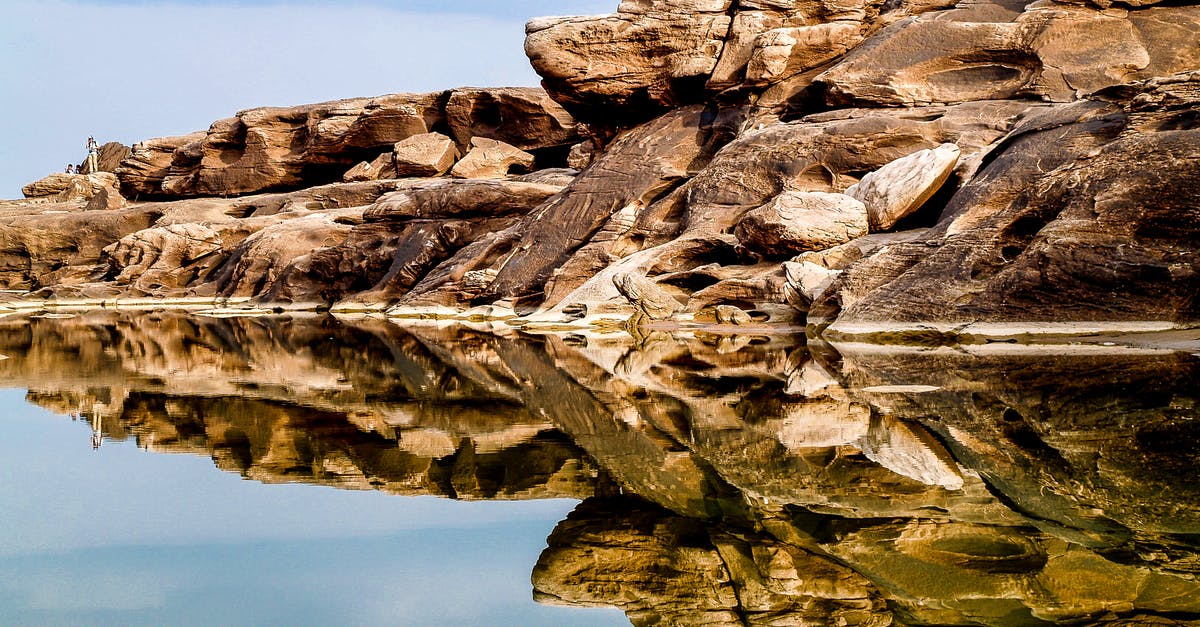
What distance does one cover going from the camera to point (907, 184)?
19.4m

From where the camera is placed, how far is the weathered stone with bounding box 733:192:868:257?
784 inches

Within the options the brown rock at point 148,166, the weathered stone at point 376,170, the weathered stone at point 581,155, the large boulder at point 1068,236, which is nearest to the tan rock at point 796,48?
the large boulder at point 1068,236

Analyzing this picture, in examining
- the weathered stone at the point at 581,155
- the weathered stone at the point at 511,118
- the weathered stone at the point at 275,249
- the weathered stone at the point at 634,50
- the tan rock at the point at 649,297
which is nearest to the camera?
the tan rock at the point at 649,297

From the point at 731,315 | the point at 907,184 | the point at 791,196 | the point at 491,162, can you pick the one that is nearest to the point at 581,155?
the point at 491,162

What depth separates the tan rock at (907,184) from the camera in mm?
19406

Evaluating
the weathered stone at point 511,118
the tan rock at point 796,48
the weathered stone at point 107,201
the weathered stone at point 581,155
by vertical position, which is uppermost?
the tan rock at point 796,48

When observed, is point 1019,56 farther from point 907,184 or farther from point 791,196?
point 791,196

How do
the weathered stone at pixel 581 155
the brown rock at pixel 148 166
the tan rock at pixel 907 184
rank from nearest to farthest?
the tan rock at pixel 907 184 → the weathered stone at pixel 581 155 → the brown rock at pixel 148 166

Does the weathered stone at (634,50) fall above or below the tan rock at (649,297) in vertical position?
above

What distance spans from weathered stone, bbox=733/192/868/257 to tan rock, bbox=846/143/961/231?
30 centimetres

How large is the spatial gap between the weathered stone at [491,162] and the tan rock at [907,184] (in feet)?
73.1

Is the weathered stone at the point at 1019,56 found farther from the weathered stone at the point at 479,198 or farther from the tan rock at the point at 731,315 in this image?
the weathered stone at the point at 479,198

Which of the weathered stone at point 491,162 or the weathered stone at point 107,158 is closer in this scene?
the weathered stone at point 491,162

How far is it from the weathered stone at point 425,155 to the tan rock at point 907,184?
81.6ft
